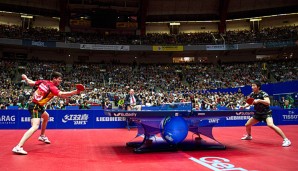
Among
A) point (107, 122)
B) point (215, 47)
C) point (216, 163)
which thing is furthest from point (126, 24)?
point (216, 163)

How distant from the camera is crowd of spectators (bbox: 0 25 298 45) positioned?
33250mm

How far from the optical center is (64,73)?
107 ft

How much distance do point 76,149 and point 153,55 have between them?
111ft

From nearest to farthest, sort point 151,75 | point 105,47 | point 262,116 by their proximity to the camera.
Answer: point 262,116 < point 105,47 < point 151,75

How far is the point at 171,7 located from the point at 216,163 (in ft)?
117

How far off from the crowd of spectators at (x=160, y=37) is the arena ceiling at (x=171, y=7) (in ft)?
7.89

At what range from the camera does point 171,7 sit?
3819 cm

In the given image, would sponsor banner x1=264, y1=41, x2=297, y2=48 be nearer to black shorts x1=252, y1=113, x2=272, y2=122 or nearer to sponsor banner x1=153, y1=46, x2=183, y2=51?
sponsor banner x1=153, y1=46, x2=183, y2=51

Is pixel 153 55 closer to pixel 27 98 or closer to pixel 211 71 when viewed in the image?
pixel 211 71

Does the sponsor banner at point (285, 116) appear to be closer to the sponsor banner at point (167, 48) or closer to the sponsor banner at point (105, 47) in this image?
the sponsor banner at point (167, 48)

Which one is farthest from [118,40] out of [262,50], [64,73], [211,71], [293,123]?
[293,123]

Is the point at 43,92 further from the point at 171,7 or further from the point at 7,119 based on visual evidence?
the point at 171,7

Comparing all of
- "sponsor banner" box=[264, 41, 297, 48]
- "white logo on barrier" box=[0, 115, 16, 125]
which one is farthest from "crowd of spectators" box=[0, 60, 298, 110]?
"white logo on barrier" box=[0, 115, 16, 125]

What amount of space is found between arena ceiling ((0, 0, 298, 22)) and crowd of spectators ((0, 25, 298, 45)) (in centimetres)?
241
